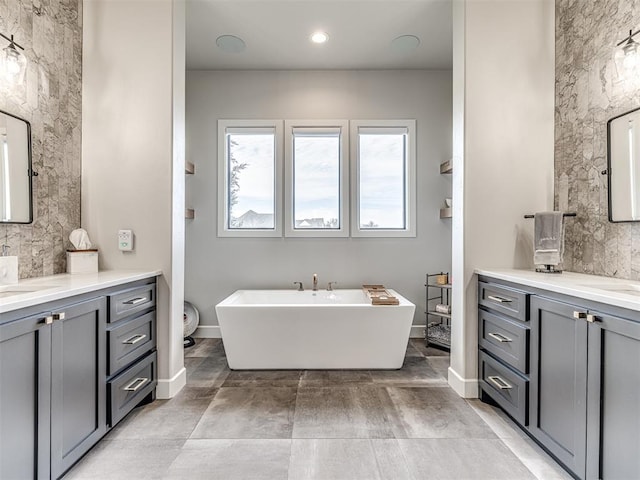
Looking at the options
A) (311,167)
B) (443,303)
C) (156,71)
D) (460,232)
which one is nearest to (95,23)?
(156,71)

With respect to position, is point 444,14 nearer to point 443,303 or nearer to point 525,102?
point 525,102

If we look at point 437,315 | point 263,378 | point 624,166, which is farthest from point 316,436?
point 624,166

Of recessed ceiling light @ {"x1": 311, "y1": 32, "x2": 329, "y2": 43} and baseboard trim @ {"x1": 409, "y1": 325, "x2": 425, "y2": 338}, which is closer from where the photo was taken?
recessed ceiling light @ {"x1": 311, "y1": 32, "x2": 329, "y2": 43}

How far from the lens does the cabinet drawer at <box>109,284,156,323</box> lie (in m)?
1.89

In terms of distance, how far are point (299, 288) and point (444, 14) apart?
2872 mm

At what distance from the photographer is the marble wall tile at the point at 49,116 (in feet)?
6.33

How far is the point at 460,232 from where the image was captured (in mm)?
2486

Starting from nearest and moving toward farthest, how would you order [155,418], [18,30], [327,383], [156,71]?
1. [18,30]
2. [155,418]
3. [156,71]
4. [327,383]

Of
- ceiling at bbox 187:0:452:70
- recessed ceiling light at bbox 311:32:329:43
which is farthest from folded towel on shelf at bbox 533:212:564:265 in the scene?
recessed ceiling light at bbox 311:32:329:43

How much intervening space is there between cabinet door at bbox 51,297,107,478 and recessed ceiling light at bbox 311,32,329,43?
2.81 m

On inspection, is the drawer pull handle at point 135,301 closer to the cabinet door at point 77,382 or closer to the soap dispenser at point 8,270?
the cabinet door at point 77,382

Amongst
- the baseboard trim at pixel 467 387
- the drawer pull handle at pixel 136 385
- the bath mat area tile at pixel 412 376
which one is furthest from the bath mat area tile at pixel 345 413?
the drawer pull handle at pixel 136 385

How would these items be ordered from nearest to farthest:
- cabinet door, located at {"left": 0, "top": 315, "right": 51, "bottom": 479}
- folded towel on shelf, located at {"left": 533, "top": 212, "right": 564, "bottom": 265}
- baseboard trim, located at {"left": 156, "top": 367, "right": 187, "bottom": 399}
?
cabinet door, located at {"left": 0, "top": 315, "right": 51, "bottom": 479}, folded towel on shelf, located at {"left": 533, "top": 212, "right": 564, "bottom": 265}, baseboard trim, located at {"left": 156, "top": 367, "right": 187, "bottom": 399}

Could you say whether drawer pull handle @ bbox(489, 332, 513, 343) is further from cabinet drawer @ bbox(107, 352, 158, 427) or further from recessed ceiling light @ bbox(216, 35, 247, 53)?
recessed ceiling light @ bbox(216, 35, 247, 53)
